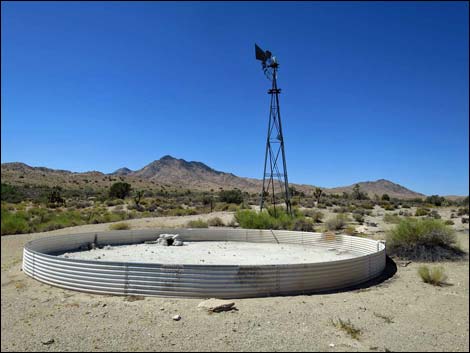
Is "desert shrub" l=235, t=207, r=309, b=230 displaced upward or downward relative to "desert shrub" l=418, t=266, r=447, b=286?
upward

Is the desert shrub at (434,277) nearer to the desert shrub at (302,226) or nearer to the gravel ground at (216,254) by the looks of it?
the gravel ground at (216,254)

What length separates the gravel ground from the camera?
42.8 ft

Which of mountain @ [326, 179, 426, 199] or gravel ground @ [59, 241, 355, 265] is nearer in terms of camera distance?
gravel ground @ [59, 241, 355, 265]

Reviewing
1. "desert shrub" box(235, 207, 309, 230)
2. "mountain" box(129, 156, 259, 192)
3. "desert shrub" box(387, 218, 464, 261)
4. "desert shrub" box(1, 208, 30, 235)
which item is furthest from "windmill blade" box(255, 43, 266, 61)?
"mountain" box(129, 156, 259, 192)

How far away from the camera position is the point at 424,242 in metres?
14.7

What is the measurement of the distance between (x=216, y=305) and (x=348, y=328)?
7.72ft

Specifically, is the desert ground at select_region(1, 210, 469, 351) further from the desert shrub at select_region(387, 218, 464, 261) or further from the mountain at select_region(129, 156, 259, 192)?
the mountain at select_region(129, 156, 259, 192)

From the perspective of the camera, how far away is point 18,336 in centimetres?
591

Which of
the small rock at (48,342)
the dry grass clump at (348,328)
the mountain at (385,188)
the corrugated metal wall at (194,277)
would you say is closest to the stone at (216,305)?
the corrugated metal wall at (194,277)

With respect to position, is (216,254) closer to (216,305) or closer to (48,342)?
(216,305)

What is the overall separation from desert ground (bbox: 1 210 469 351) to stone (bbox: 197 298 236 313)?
0.12 meters

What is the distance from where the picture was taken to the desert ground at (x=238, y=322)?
5929mm

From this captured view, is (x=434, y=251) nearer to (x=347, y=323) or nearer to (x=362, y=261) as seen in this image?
(x=362, y=261)

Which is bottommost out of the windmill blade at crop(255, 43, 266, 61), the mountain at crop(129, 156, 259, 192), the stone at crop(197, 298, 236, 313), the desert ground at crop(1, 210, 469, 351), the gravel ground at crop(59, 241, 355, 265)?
the desert ground at crop(1, 210, 469, 351)
